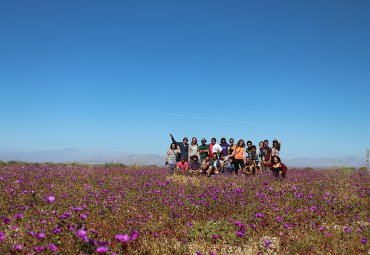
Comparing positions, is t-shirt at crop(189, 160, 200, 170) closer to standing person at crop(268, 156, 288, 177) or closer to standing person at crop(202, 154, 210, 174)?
standing person at crop(202, 154, 210, 174)

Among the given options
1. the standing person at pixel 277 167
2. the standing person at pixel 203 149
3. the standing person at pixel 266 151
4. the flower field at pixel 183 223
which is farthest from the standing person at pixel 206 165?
the flower field at pixel 183 223

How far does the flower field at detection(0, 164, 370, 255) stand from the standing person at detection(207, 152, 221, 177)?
544 cm

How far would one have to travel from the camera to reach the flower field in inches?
142

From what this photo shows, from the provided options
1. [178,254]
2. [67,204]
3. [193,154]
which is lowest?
[178,254]

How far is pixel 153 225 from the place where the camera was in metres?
5.23

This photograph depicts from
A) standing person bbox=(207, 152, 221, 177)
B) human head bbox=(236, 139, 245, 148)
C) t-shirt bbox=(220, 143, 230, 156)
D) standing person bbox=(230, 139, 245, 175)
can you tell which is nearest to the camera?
standing person bbox=(207, 152, 221, 177)

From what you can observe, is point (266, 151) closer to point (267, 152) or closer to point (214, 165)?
point (267, 152)

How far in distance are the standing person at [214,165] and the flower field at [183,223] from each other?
5.44 metres

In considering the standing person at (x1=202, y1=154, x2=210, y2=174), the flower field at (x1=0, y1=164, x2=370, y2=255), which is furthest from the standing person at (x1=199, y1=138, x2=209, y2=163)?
the flower field at (x1=0, y1=164, x2=370, y2=255)

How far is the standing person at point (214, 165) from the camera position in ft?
43.8

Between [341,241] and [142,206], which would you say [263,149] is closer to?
[142,206]

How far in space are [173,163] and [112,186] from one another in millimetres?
5121

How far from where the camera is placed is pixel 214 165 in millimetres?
13648

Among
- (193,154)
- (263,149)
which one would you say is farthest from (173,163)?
(263,149)
